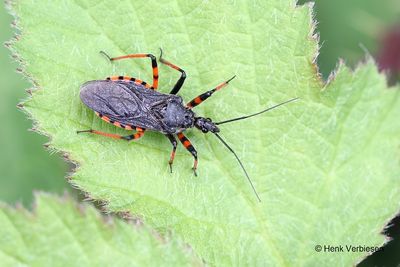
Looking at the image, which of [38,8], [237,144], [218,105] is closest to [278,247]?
[237,144]

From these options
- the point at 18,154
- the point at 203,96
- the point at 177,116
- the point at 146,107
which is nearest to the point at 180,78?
the point at 203,96

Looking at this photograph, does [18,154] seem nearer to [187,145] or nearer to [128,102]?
[128,102]

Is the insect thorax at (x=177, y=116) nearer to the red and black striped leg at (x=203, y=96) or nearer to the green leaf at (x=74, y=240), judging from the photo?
the red and black striped leg at (x=203, y=96)

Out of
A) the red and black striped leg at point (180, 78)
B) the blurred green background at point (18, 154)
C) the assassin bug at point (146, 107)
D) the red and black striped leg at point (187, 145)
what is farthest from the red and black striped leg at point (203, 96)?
the blurred green background at point (18, 154)

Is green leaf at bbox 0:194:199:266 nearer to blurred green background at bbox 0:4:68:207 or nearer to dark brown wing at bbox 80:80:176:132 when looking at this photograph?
dark brown wing at bbox 80:80:176:132

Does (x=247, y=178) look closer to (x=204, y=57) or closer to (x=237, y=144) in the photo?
(x=237, y=144)

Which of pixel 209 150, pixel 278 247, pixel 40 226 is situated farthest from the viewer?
pixel 209 150

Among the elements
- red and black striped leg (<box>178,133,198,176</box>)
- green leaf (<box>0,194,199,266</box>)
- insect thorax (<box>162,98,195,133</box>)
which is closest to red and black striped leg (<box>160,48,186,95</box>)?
insect thorax (<box>162,98,195,133</box>)
